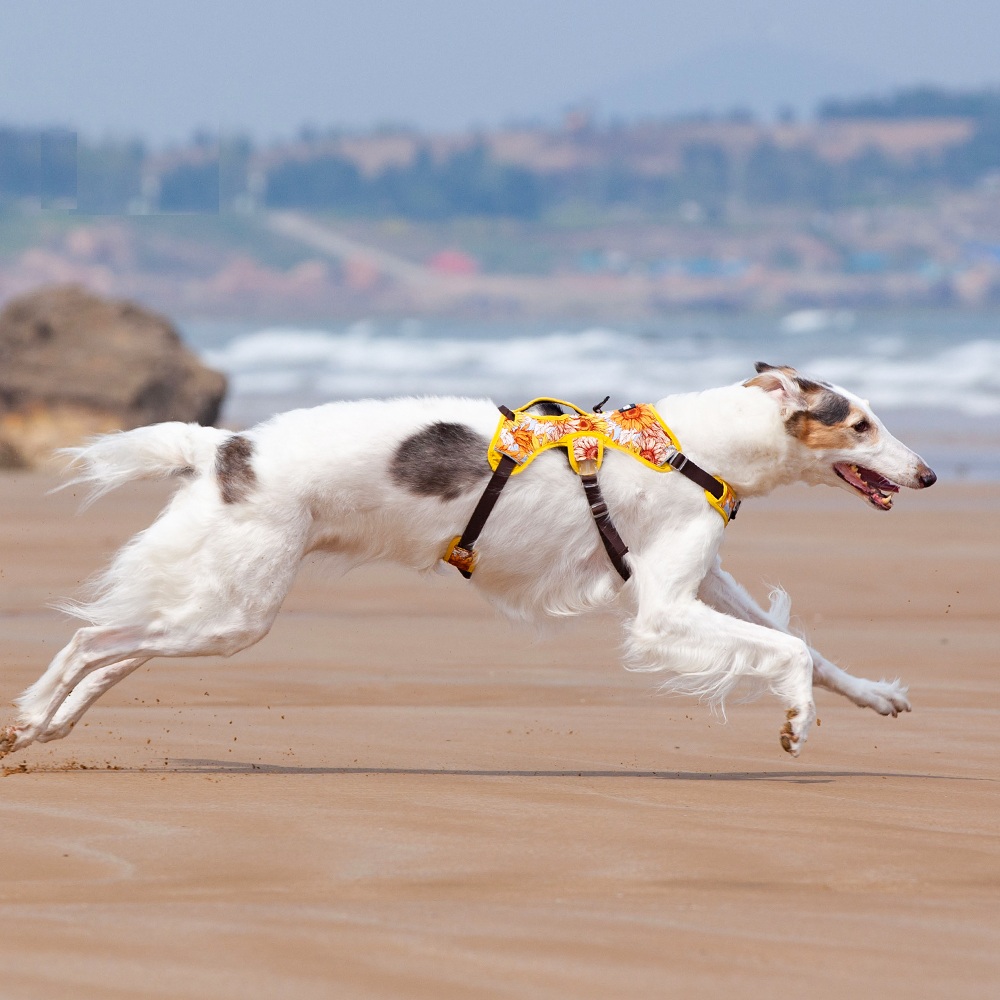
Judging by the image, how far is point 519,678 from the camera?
8.23 m

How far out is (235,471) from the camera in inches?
242

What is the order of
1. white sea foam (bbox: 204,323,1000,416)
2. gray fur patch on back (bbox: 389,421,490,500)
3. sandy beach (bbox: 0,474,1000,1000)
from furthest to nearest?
1. white sea foam (bbox: 204,323,1000,416)
2. gray fur patch on back (bbox: 389,421,490,500)
3. sandy beach (bbox: 0,474,1000,1000)

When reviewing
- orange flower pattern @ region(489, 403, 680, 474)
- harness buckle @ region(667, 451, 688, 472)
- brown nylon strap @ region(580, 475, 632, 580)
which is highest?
orange flower pattern @ region(489, 403, 680, 474)

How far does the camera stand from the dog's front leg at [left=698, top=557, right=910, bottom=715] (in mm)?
6688

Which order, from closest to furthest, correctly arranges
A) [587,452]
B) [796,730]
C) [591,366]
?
[796,730]
[587,452]
[591,366]

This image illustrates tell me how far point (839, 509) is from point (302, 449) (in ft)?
31.8

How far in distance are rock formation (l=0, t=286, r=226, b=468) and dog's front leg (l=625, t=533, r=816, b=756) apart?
43.3ft

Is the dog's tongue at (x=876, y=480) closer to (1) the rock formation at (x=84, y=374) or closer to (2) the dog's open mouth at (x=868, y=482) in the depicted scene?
(2) the dog's open mouth at (x=868, y=482)

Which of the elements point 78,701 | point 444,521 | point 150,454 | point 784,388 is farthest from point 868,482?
point 78,701

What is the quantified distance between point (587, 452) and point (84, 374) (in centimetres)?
1422

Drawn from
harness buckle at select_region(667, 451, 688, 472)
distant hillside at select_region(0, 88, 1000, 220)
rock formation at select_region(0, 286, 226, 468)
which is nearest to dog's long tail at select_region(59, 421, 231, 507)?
harness buckle at select_region(667, 451, 688, 472)

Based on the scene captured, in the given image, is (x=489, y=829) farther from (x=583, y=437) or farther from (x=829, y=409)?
(x=829, y=409)

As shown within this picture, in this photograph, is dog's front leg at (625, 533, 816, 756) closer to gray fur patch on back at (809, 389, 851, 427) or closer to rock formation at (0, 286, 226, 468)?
gray fur patch on back at (809, 389, 851, 427)

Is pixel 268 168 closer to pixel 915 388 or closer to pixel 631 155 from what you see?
pixel 631 155
